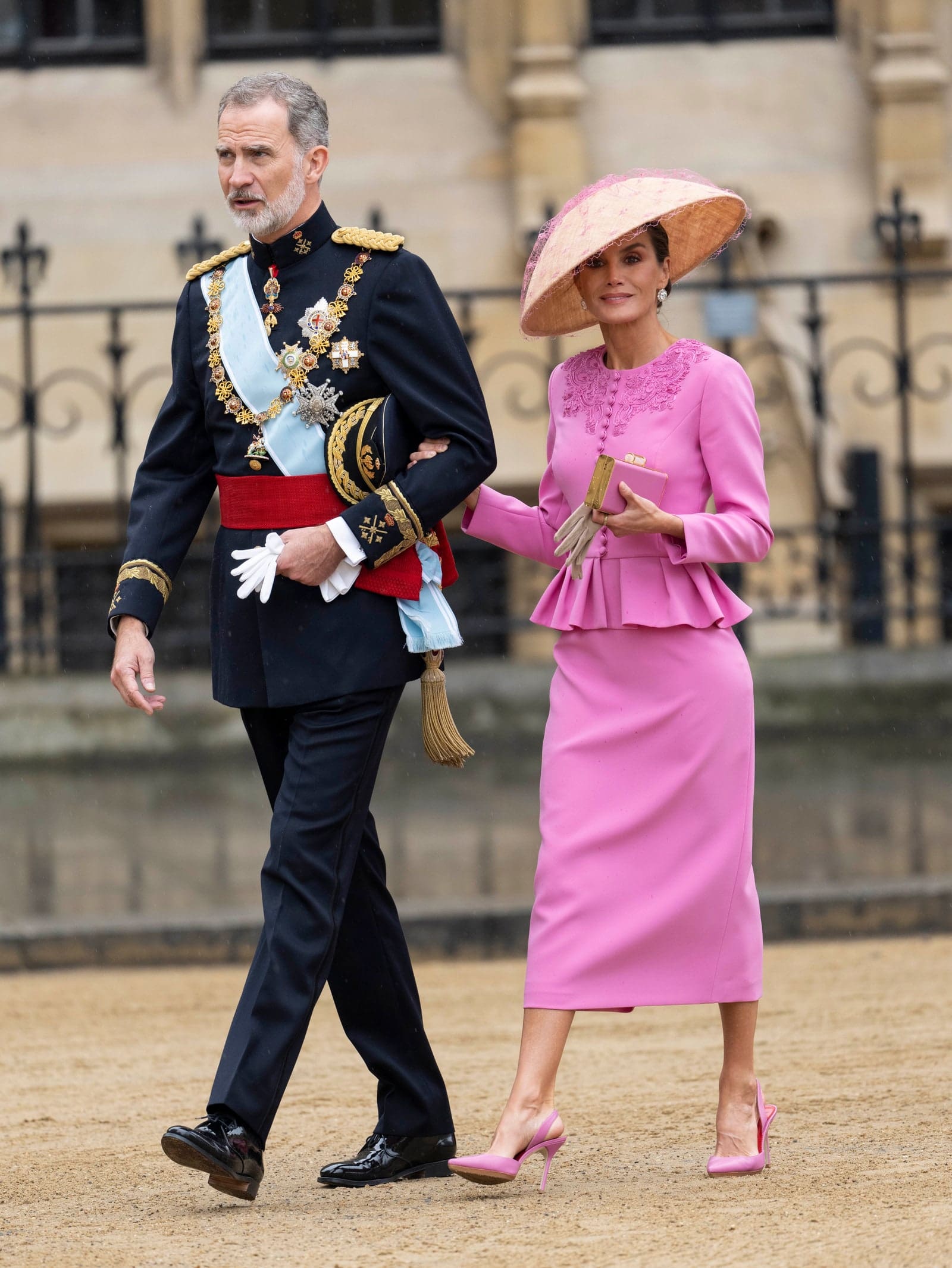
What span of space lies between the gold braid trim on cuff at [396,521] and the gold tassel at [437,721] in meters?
0.24

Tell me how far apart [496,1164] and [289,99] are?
190 cm

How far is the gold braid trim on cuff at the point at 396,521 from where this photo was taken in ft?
13.4

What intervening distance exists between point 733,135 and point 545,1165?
8.23 metres

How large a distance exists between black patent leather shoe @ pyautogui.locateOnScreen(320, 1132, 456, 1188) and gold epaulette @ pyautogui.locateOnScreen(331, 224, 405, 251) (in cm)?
163

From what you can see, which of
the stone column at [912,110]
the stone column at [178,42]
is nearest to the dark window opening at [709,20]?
the stone column at [912,110]

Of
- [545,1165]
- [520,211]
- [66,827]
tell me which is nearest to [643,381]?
[545,1165]

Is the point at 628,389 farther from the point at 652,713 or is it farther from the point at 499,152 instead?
the point at 499,152

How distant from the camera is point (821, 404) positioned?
34.2ft

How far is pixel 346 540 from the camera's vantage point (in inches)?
160

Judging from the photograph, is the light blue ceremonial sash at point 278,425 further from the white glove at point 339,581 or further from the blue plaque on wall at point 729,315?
the blue plaque on wall at point 729,315

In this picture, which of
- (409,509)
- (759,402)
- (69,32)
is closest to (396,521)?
(409,509)

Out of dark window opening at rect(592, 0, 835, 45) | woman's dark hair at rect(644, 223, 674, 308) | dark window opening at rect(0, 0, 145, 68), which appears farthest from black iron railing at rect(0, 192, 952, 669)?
woman's dark hair at rect(644, 223, 674, 308)

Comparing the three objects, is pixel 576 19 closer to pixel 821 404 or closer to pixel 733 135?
pixel 733 135

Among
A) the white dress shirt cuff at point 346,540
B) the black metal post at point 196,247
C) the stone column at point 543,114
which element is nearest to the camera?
A: the white dress shirt cuff at point 346,540
